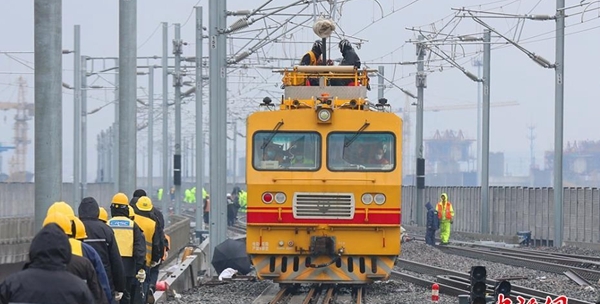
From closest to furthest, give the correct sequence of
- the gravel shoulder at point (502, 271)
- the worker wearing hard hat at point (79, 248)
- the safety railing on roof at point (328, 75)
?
the worker wearing hard hat at point (79, 248), the safety railing on roof at point (328, 75), the gravel shoulder at point (502, 271)

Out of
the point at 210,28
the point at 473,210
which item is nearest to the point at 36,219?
the point at 210,28

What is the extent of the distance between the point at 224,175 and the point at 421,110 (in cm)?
2254

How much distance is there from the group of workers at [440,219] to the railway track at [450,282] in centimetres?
670

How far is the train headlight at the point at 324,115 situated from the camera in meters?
18.4

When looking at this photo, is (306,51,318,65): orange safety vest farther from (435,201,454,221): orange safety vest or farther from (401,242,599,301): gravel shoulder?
(435,201,454,221): orange safety vest

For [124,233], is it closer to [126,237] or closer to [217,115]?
[126,237]

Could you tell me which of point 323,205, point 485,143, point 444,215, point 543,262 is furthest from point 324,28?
point 485,143

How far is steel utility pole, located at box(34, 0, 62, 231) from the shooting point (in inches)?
454

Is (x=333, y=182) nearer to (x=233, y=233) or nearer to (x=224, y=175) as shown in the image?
(x=224, y=175)

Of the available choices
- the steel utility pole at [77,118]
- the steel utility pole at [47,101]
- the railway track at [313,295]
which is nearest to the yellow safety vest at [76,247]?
the steel utility pole at [47,101]

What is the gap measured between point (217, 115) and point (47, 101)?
52.8 feet

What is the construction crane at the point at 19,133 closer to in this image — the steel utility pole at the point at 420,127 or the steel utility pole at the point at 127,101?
the steel utility pole at the point at 420,127

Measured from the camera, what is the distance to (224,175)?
2784 centimetres

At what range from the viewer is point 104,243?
11.1m
